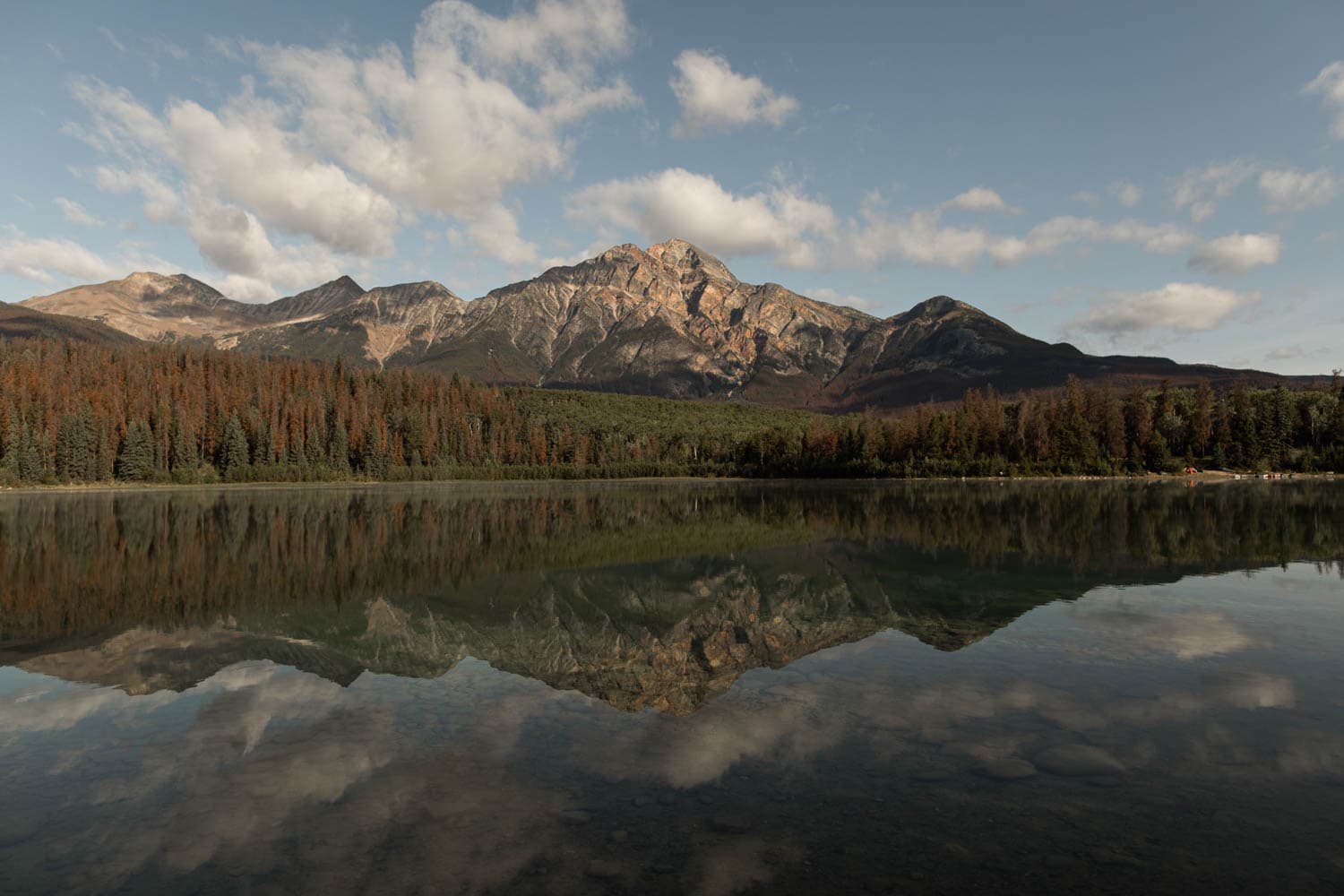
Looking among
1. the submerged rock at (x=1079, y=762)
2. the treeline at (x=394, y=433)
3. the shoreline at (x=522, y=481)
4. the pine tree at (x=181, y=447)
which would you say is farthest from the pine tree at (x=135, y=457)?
the submerged rock at (x=1079, y=762)

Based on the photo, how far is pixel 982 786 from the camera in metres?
11.0

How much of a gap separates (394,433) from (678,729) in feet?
595

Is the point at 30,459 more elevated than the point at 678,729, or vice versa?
the point at 678,729

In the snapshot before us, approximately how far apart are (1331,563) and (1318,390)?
18682cm

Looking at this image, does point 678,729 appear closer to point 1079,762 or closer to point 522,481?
point 1079,762

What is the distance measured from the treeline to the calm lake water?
126 m

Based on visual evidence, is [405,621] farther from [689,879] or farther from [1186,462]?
[1186,462]

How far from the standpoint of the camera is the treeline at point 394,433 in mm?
135250

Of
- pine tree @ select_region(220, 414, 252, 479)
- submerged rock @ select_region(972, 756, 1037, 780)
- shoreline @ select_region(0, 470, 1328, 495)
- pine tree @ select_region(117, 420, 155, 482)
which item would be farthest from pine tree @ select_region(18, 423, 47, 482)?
submerged rock @ select_region(972, 756, 1037, 780)

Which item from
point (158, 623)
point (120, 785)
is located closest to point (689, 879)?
point (120, 785)

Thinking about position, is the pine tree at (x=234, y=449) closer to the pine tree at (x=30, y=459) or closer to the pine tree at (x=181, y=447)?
the pine tree at (x=181, y=447)

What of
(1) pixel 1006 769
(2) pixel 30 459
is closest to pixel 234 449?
(2) pixel 30 459

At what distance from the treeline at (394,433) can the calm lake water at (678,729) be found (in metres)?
126

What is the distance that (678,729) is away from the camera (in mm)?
13953
